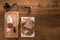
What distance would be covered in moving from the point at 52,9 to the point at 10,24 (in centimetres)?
87

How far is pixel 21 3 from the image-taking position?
3.57 m

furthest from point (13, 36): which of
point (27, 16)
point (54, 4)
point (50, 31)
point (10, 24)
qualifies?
point (54, 4)

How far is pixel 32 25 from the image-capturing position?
357 centimetres

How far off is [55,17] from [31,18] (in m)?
0.47

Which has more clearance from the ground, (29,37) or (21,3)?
(21,3)

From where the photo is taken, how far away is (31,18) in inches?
141

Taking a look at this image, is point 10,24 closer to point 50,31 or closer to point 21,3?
point 21,3

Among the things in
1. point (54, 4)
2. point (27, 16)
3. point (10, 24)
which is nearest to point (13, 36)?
point (10, 24)

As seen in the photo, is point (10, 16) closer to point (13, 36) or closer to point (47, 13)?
point (13, 36)

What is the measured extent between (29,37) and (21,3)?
679 millimetres

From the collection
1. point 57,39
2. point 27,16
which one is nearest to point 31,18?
point 27,16

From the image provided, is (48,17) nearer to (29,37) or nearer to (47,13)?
(47,13)

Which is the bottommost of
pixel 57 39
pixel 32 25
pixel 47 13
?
pixel 57 39

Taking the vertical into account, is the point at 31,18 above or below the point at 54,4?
below
